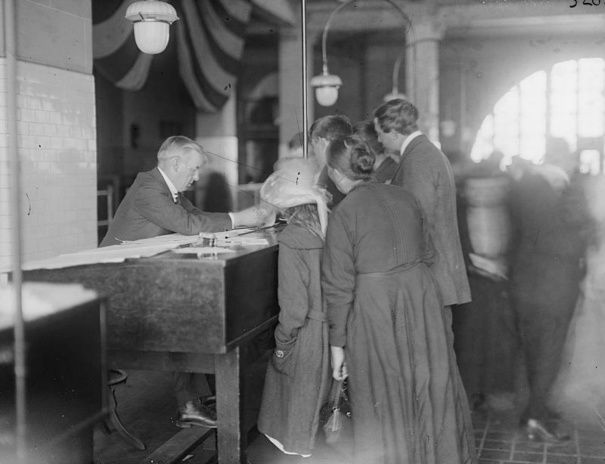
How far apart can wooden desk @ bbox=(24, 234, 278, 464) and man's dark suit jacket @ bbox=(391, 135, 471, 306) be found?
1.32 metres

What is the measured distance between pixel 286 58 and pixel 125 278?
10912mm

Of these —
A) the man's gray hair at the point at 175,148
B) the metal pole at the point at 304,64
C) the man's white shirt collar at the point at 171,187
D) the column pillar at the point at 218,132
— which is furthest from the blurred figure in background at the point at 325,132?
the column pillar at the point at 218,132

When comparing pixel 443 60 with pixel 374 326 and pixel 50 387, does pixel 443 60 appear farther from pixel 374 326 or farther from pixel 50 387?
pixel 50 387

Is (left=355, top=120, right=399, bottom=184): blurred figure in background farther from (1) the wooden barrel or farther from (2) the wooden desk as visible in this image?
(2) the wooden desk

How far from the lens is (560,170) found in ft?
15.2

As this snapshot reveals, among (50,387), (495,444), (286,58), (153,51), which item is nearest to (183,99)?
(286,58)

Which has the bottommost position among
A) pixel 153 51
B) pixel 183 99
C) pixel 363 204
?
pixel 363 204

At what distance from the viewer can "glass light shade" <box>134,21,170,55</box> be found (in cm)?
515

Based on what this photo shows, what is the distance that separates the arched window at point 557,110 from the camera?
14.5 m

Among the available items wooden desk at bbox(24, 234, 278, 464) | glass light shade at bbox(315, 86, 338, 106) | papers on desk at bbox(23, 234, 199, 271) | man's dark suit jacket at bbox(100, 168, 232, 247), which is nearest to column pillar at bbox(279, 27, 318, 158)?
glass light shade at bbox(315, 86, 338, 106)

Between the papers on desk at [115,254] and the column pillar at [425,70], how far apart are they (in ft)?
33.0

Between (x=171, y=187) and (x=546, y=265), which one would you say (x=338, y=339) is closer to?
(x=171, y=187)

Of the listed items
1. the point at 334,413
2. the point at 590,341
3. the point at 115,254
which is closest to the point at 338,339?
the point at 334,413

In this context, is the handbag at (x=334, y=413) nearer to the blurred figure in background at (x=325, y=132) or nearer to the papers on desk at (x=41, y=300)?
the blurred figure in background at (x=325, y=132)
